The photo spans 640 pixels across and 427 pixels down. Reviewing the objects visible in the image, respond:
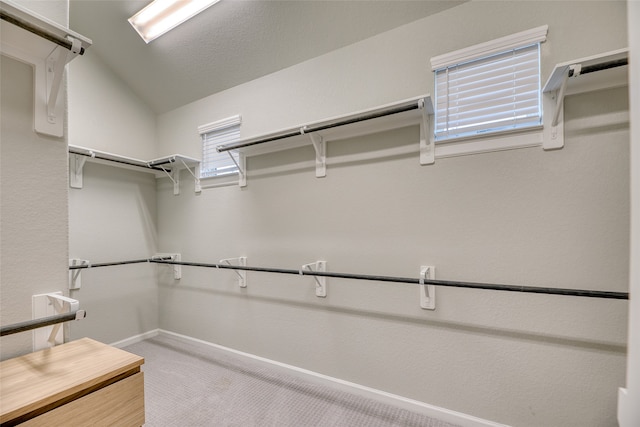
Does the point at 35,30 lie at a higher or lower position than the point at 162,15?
lower

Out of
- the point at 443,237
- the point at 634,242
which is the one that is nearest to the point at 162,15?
the point at 443,237

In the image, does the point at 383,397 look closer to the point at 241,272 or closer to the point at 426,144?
the point at 241,272

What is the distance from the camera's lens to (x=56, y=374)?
33.0 inches

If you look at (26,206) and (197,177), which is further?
(197,177)

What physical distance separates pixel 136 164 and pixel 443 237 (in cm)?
293

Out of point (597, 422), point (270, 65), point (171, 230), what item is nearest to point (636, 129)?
point (597, 422)

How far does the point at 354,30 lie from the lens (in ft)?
6.12

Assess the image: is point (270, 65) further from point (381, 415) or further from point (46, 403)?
point (381, 415)

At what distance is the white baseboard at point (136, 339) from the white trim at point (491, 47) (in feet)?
12.0

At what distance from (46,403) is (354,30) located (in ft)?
7.73

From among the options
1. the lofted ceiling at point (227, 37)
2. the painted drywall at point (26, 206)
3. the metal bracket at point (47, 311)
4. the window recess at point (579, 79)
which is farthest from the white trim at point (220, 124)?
the window recess at point (579, 79)

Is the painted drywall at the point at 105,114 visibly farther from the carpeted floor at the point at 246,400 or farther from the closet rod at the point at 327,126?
the carpeted floor at the point at 246,400

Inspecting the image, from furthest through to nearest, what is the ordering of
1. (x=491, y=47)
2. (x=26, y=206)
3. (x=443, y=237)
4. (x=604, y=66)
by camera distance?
(x=443, y=237) → (x=491, y=47) → (x=604, y=66) → (x=26, y=206)

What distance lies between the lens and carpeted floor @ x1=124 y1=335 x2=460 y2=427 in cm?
167
